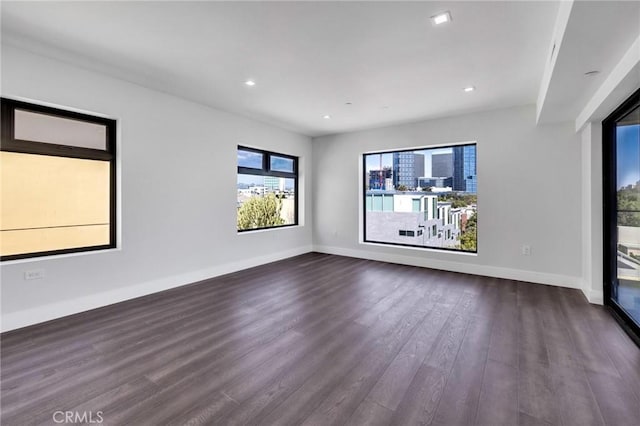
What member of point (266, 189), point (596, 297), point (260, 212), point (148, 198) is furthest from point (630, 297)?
point (148, 198)

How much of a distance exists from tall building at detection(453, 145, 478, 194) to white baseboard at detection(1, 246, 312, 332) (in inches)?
156

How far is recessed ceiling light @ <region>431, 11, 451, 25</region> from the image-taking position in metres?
2.21

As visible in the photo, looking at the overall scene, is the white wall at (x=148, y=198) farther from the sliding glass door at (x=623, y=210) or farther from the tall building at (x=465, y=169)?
the sliding glass door at (x=623, y=210)

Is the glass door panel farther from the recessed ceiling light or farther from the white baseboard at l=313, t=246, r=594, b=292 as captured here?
the recessed ceiling light

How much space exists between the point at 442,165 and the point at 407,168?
66 cm

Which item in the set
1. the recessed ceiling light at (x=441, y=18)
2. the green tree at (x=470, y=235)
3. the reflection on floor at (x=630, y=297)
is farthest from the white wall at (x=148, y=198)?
the reflection on floor at (x=630, y=297)

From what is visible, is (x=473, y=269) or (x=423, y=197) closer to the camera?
Answer: (x=473, y=269)

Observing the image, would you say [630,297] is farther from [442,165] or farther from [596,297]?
[442,165]

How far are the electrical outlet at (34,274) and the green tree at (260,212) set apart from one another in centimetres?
265

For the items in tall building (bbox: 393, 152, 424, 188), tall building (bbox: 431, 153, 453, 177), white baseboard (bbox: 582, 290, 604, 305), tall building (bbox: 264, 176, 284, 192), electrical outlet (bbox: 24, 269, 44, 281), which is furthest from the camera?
tall building (bbox: 264, 176, 284, 192)

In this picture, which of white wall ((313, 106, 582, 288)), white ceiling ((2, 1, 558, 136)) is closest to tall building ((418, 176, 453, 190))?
white wall ((313, 106, 582, 288))

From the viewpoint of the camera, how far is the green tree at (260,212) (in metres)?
5.26

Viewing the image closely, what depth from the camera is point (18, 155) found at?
9.52 ft

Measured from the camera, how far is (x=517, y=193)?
4391 mm
